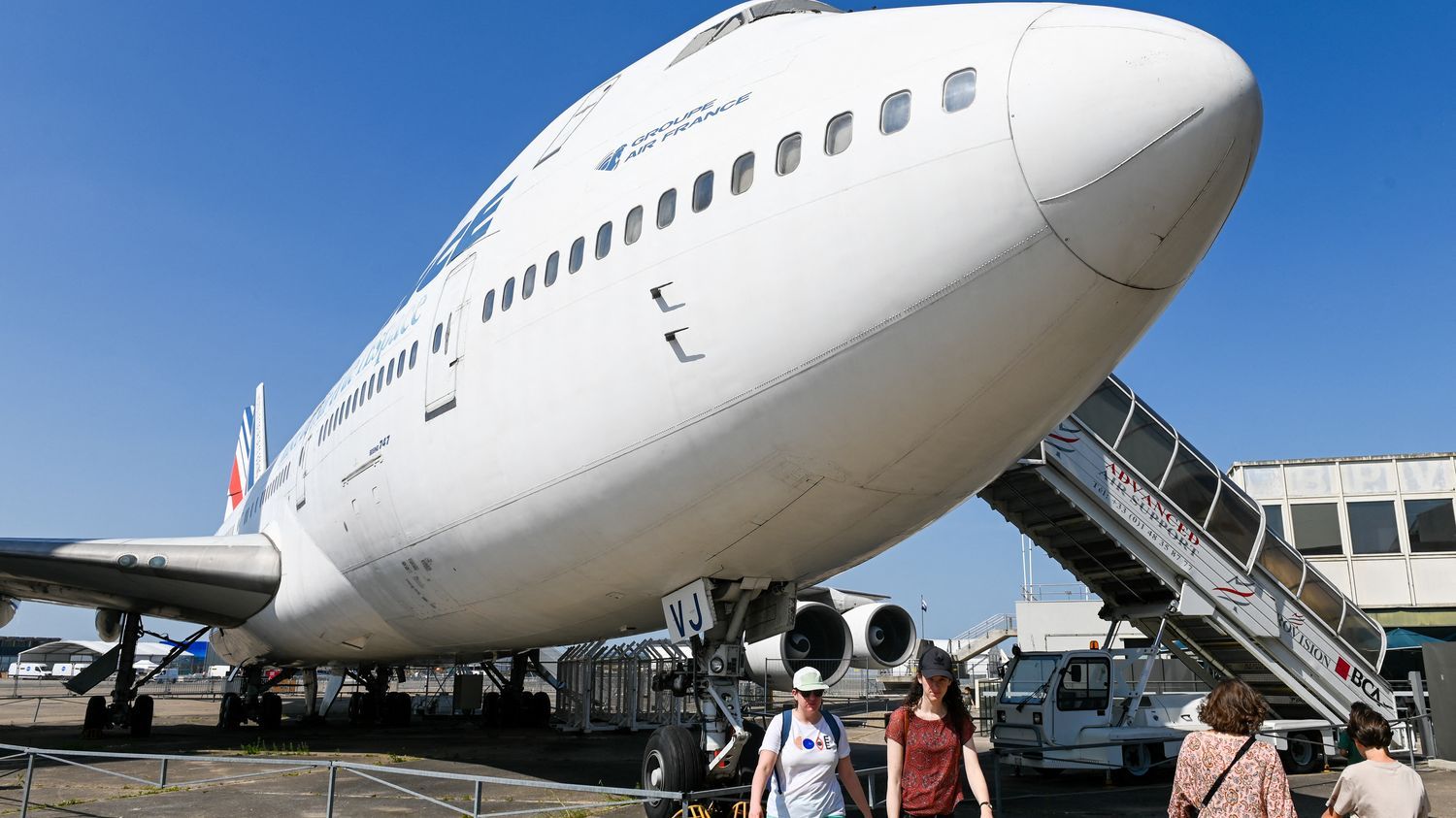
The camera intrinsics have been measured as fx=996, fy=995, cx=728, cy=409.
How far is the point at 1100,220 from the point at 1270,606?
33.2 feet

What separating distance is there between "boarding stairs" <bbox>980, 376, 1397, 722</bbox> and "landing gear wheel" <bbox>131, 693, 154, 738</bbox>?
44.8 feet

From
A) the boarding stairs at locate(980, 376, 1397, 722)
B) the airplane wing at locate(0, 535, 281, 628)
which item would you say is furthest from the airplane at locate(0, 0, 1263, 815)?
the boarding stairs at locate(980, 376, 1397, 722)

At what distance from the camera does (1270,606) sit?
1239cm

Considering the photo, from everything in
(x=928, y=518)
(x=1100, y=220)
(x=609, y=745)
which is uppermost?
(x=1100, y=220)

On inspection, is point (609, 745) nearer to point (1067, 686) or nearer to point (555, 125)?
point (1067, 686)

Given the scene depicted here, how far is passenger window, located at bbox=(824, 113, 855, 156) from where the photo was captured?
495 centimetres

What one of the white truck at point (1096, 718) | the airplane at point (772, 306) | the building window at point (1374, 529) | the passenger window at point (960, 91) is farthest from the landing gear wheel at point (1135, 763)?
the building window at point (1374, 529)

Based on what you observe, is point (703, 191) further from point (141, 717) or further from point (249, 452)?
point (249, 452)

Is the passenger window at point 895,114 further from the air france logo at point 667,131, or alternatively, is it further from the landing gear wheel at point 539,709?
the landing gear wheel at point 539,709

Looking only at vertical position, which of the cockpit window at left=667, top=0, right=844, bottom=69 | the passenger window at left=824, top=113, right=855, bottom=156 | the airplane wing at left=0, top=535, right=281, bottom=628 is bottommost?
the airplane wing at left=0, top=535, right=281, bottom=628

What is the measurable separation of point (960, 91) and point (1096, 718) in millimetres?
8626

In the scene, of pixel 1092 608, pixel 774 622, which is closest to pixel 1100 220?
pixel 774 622

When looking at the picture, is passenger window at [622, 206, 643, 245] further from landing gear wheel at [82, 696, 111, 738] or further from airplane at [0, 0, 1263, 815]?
landing gear wheel at [82, 696, 111, 738]

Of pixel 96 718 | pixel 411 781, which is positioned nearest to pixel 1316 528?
pixel 411 781
